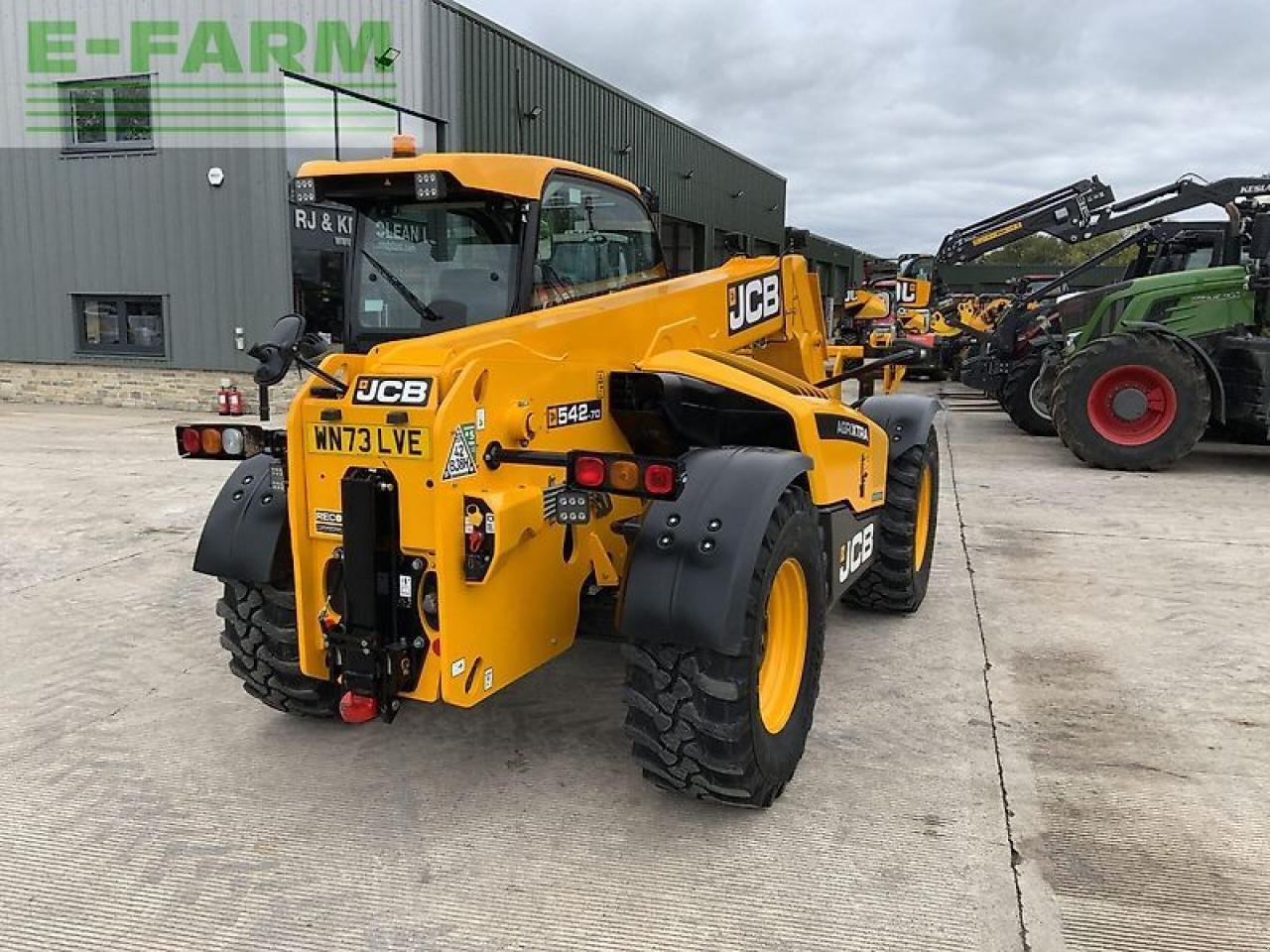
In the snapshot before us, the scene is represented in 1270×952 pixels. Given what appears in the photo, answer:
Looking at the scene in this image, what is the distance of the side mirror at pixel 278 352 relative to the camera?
10.0 ft

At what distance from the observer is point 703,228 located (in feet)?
88.0

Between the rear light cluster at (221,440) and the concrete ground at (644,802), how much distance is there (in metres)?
1.18

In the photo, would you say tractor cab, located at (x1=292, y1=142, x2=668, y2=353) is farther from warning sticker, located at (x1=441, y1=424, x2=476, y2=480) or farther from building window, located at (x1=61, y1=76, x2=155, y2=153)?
building window, located at (x1=61, y1=76, x2=155, y2=153)

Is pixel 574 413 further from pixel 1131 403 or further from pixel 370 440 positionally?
pixel 1131 403

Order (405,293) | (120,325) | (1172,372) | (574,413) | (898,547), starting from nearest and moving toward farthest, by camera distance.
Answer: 1. (574,413)
2. (405,293)
3. (898,547)
4. (1172,372)
5. (120,325)

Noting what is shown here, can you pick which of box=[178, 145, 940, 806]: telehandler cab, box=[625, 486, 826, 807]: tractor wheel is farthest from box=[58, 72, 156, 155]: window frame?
box=[625, 486, 826, 807]: tractor wheel

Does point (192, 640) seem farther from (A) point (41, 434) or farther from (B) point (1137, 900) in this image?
(A) point (41, 434)

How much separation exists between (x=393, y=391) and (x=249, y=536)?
101 cm

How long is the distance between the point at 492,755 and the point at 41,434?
35.2ft

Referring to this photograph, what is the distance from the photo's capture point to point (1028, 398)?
12.7m

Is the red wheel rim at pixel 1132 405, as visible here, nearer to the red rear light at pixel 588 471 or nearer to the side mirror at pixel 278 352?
the red rear light at pixel 588 471

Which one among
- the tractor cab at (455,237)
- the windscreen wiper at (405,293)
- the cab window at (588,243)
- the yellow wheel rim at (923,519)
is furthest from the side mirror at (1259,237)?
the windscreen wiper at (405,293)

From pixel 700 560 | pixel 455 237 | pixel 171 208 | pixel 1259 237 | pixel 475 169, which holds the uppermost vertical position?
pixel 171 208

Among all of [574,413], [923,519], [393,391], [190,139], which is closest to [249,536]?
Result: [393,391]
